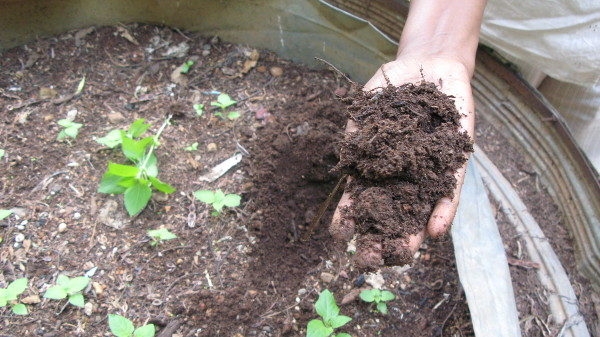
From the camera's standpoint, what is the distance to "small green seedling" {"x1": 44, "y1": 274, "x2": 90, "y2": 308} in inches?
53.8

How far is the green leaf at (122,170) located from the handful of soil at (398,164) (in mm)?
674

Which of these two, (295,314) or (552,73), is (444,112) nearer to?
(295,314)

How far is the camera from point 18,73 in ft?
6.58

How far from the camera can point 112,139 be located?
5.65 ft

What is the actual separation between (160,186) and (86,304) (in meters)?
0.41

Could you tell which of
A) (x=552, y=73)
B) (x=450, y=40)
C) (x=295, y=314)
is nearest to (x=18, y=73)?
(x=295, y=314)

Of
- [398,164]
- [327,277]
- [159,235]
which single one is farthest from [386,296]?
[159,235]

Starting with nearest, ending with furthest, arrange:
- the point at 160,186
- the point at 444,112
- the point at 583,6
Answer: the point at 444,112 → the point at 160,186 → the point at 583,6

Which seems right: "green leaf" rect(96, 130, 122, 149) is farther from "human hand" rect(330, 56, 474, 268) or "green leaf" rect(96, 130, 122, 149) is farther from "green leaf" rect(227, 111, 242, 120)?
"human hand" rect(330, 56, 474, 268)

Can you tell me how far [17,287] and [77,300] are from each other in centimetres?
16

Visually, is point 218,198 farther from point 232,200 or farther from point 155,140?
point 155,140

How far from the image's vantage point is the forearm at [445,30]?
65.0 inches

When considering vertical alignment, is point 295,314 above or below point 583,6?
below

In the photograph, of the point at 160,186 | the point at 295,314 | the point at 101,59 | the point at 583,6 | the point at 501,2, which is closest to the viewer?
the point at 295,314
